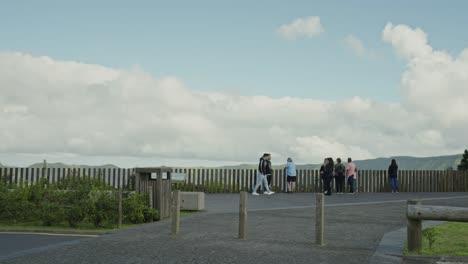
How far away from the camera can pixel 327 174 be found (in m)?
30.5

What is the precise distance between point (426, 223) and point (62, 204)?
10.7m

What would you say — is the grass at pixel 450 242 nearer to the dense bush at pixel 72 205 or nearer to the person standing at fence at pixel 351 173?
the dense bush at pixel 72 205

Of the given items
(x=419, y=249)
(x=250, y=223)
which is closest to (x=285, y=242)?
(x=419, y=249)

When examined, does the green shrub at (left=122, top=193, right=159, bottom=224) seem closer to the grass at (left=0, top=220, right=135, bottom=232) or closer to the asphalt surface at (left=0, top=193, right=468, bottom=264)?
the grass at (left=0, top=220, right=135, bottom=232)

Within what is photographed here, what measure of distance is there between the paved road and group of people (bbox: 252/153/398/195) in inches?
610

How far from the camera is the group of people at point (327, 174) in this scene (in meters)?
29.1

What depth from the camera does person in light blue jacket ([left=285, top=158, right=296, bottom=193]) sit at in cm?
3128

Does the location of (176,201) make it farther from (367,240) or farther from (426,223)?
(426,223)

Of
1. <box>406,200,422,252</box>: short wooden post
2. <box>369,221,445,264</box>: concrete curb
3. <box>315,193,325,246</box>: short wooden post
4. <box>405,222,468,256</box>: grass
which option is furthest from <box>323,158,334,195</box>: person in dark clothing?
<box>406,200,422,252</box>: short wooden post

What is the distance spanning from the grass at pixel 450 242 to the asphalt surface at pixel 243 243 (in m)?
0.70

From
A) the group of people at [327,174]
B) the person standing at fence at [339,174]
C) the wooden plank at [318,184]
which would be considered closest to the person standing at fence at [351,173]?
the group of people at [327,174]

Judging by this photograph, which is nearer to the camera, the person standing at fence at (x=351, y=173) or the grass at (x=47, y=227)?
the grass at (x=47, y=227)

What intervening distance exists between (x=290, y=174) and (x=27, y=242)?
64.7 ft

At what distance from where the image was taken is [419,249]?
36.0ft
